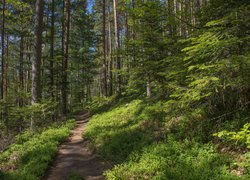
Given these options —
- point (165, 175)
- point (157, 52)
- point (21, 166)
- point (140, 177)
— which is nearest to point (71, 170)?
point (21, 166)

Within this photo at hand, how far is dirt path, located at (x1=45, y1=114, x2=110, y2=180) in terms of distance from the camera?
8188mm

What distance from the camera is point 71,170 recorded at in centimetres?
862

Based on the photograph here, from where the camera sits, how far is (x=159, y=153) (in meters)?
7.56

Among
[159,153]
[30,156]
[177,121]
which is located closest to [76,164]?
[30,156]

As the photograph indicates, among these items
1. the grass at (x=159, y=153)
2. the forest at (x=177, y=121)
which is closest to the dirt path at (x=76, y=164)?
the forest at (x=177, y=121)

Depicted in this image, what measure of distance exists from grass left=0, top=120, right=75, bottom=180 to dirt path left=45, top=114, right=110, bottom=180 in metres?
0.33

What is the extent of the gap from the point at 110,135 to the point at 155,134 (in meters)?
2.75

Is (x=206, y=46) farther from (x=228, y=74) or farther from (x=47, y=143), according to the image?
(x=47, y=143)

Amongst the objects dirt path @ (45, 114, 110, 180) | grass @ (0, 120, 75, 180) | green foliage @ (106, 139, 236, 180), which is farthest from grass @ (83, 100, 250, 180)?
grass @ (0, 120, 75, 180)

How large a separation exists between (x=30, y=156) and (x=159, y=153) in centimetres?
514

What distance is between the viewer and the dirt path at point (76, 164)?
819 cm

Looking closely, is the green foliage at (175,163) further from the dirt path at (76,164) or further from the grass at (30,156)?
the grass at (30,156)

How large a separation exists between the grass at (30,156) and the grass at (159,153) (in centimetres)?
188

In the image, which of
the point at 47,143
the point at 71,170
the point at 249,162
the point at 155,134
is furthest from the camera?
the point at 47,143
